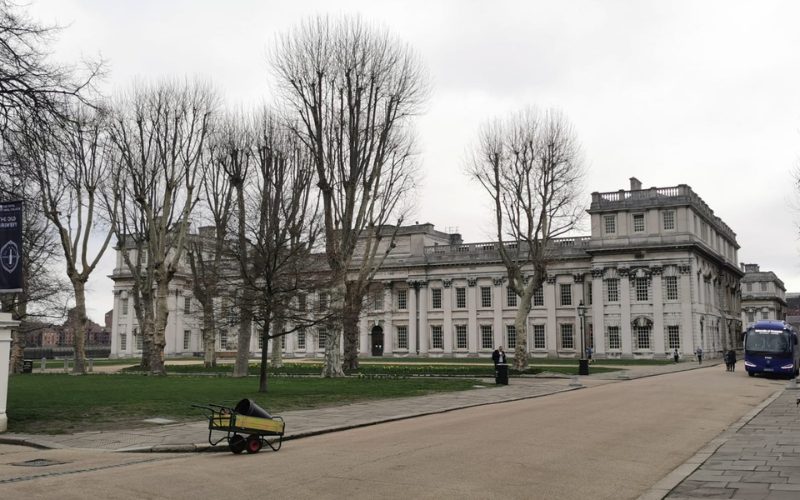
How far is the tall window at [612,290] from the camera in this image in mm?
69000

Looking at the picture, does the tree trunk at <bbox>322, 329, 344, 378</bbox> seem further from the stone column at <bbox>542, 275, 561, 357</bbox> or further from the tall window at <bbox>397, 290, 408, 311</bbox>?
the tall window at <bbox>397, 290, 408, 311</bbox>

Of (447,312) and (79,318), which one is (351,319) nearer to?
(79,318)

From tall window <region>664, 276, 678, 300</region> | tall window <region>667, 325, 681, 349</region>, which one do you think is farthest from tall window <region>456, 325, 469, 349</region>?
tall window <region>664, 276, 678, 300</region>

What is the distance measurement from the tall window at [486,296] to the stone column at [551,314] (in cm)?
616

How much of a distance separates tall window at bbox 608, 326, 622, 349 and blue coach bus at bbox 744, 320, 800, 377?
29976 mm

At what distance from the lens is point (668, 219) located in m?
66.9

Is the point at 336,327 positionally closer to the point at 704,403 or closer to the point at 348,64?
the point at 348,64

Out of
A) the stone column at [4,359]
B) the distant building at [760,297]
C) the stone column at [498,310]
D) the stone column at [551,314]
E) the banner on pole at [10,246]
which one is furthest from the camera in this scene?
the distant building at [760,297]

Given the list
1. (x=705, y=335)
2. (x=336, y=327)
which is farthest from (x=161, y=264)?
(x=705, y=335)

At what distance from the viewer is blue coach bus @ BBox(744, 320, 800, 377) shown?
36312 millimetres

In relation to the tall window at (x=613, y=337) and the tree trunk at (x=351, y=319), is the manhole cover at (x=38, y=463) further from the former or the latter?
the tall window at (x=613, y=337)

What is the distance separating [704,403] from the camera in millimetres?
21359

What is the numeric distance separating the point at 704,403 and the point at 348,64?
20655 millimetres

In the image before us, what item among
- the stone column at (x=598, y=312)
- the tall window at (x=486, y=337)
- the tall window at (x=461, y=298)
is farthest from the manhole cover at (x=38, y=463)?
the tall window at (x=461, y=298)
